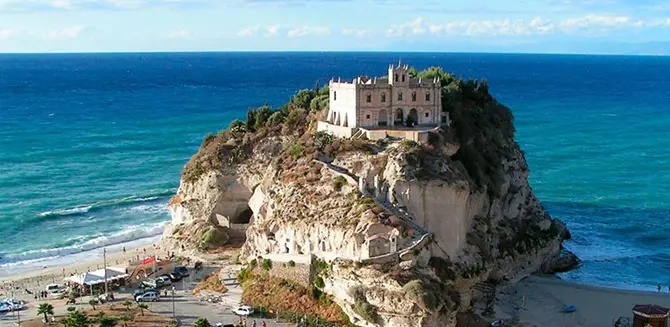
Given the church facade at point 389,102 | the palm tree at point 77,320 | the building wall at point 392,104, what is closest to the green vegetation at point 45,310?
the palm tree at point 77,320

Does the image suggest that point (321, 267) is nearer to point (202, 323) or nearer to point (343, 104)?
point (202, 323)

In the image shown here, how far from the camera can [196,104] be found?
155125 millimetres

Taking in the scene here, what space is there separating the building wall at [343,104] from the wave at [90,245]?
2223 cm

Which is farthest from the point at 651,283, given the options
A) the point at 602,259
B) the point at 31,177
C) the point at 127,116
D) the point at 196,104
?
the point at 196,104

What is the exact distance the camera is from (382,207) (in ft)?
Answer: 164

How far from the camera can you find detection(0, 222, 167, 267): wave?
214 ft

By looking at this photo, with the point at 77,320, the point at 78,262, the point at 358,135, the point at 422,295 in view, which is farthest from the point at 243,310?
the point at 78,262

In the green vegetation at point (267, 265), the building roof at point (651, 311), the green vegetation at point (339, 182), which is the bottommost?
the building roof at point (651, 311)

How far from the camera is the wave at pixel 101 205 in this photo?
75.9m

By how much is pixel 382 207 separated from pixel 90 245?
31.5 metres

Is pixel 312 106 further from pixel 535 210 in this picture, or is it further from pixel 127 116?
pixel 127 116

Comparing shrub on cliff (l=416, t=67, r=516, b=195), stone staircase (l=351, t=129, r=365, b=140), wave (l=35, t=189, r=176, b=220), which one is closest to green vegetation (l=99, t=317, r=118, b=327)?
stone staircase (l=351, t=129, r=365, b=140)

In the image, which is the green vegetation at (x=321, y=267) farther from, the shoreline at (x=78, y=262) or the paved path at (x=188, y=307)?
the shoreline at (x=78, y=262)

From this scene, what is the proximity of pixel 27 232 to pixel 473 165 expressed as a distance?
1625 inches
